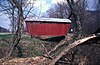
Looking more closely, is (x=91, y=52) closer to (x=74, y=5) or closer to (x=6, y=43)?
(x=74, y=5)

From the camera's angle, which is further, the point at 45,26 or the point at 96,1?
the point at 45,26

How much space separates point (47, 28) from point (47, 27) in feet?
0.38

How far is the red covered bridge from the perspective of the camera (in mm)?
28031

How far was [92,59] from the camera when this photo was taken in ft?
33.0

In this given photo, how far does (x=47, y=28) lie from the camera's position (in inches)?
1131

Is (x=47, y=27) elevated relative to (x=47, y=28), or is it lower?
elevated

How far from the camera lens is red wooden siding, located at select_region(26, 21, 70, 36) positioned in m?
28.1

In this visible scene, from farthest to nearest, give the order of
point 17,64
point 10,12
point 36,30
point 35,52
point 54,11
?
point 54,11, point 36,30, point 35,52, point 10,12, point 17,64

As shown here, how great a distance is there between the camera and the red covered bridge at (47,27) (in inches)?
1104

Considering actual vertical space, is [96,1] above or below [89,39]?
above

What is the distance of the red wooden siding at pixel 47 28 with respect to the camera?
28078mm

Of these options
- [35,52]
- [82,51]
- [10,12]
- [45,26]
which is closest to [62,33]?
[45,26]

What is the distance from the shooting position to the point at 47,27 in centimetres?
2872

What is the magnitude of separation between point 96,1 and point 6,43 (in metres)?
14.7
